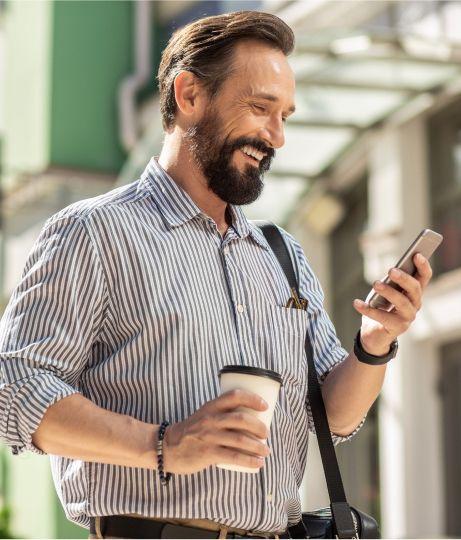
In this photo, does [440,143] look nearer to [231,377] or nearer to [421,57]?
[421,57]

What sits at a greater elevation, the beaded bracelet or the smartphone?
the smartphone

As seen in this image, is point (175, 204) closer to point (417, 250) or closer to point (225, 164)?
point (225, 164)

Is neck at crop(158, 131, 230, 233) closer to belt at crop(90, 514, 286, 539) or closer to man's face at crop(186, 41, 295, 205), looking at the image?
man's face at crop(186, 41, 295, 205)

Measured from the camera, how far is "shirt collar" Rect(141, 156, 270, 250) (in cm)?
256

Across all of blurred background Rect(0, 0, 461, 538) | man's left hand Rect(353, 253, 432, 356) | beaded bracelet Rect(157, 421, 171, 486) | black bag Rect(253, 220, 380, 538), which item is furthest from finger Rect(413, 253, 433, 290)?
blurred background Rect(0, 0, 461, 538)

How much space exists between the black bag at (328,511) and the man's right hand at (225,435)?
46cm

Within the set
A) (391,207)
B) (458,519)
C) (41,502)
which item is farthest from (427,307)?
(41,502)

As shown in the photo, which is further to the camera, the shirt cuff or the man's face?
the man's face

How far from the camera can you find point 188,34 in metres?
2.63

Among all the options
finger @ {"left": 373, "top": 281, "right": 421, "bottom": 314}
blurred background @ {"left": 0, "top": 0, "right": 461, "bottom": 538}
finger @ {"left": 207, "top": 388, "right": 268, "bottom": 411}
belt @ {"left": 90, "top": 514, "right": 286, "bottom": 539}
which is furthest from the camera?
blurred background @ {"left": 0, "top": 0, "right": 461, "bottom": 538}

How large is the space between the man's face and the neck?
64mm

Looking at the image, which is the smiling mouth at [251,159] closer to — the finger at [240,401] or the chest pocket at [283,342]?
the chest pocket at [283,342]

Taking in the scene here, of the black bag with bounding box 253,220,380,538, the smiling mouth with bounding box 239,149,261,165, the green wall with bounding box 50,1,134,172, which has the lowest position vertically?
the black bag with bounding box 253,220,380,538

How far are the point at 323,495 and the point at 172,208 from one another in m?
7.97
